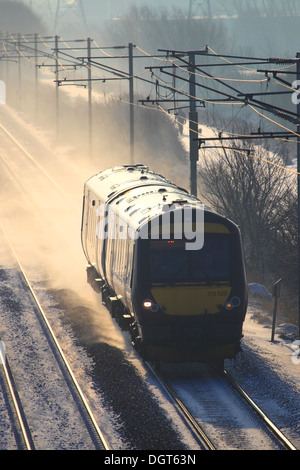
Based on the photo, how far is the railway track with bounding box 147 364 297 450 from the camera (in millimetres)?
12211

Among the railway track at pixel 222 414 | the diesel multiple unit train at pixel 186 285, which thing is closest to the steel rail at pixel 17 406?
the diesel multiple unit train at pixel 186 285

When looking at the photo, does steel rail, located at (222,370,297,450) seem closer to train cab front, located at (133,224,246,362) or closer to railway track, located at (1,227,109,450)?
train cab front, located at (133,224,246,362)

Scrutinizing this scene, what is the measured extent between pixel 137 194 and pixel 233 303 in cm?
415

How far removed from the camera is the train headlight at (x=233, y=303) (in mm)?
14833

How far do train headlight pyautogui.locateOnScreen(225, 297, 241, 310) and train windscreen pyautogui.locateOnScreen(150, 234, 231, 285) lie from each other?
417mm

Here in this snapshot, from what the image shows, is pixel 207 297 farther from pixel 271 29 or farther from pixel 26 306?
pixel 271 29

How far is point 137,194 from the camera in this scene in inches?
699

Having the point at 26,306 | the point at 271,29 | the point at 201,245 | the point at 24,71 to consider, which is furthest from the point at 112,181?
the point at 271,29

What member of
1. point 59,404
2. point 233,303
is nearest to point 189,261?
point 233,303

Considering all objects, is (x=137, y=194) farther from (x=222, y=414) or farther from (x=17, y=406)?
(x=222, y=414)

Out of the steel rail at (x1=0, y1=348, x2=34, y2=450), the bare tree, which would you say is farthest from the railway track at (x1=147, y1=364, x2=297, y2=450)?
the bare tree

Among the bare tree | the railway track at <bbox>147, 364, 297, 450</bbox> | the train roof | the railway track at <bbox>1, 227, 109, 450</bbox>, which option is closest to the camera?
the railway track at <bbox>147, 364, 297, 450</bbox>

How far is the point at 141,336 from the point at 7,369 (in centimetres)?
318

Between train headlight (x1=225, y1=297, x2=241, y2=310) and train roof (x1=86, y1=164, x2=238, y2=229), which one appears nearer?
train headlight (x1=225, y1=297, x2=241, y2=310)
